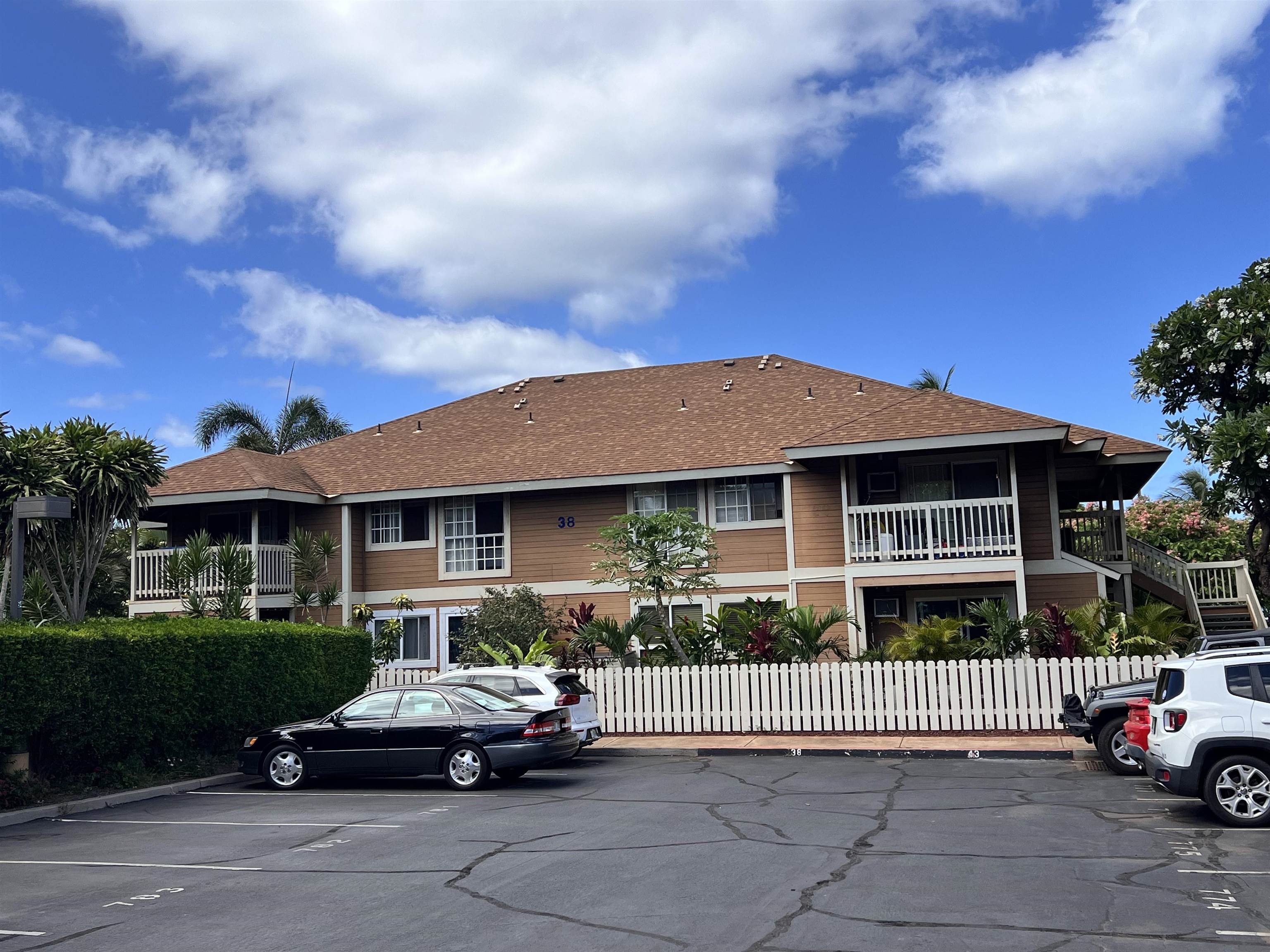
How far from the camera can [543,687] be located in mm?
16672

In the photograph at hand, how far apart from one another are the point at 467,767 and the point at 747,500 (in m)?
12.1

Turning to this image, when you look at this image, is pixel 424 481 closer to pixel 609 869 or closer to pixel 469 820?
pixel 469 820

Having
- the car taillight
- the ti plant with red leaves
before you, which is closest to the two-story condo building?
the ti plant with red leaves

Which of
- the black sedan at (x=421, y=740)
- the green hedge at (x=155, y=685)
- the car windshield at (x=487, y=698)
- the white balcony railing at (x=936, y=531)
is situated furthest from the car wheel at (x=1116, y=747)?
the green hedge at (x=155, y=685)

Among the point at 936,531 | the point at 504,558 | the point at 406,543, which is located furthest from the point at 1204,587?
the point at 406,543

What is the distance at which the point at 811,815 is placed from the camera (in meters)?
12.1

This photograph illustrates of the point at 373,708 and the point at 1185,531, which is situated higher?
the point at 1185,531

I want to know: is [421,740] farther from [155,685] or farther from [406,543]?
[406,543]

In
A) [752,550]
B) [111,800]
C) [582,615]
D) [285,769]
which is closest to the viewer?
[111,800]

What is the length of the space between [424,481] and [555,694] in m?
11.3

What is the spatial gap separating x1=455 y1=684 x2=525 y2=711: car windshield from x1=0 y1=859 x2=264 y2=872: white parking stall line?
529 centimetres

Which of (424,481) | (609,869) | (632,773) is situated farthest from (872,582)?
(609,869)

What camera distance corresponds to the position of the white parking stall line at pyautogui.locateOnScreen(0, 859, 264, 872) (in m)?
9.87

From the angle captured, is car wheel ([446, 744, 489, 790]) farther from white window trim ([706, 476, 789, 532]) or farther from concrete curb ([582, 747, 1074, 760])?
white window trim ([706, 476, 789, 532])
